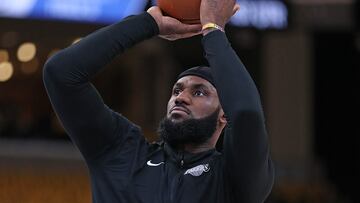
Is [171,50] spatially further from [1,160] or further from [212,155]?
[212,155]

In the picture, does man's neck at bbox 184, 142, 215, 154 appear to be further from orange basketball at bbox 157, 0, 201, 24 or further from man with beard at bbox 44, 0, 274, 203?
orange basketball at bbox 157, 0, 201, 24

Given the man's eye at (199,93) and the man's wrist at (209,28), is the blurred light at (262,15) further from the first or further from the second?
the man's wrist at (209,28)

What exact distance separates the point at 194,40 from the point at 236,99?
924 cm

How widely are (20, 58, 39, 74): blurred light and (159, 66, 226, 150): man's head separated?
981 cm

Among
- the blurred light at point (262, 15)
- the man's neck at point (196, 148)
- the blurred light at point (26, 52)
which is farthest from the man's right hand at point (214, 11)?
the blurred light at point (26, 52)

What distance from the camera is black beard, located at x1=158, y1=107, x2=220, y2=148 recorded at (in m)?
3.49

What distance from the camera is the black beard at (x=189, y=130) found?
3.49 metres

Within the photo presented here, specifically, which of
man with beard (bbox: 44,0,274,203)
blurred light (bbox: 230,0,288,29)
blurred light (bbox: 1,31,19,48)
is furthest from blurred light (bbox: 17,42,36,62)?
man with beard (bbox: 44,0,274,203)

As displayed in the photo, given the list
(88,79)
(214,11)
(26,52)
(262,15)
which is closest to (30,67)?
(26,52)

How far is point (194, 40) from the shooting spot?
490 inches

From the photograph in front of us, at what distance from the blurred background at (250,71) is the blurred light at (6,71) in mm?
17

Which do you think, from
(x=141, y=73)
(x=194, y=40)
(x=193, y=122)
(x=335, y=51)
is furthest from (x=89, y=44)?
(x=335, y=51)

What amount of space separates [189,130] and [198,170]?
0.17m

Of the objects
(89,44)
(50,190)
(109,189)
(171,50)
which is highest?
(89,44)
